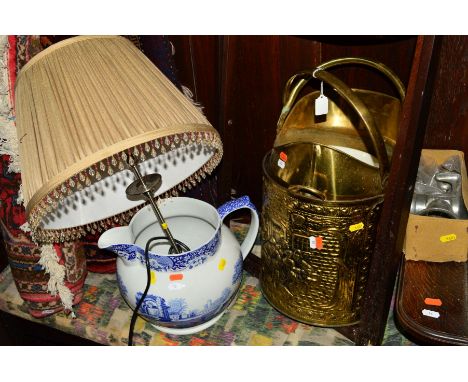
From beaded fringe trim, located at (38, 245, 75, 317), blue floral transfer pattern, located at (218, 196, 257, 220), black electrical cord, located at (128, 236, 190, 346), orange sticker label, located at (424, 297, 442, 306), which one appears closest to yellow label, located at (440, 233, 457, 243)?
orange sticker label, located at (424, 297, 442, 306)

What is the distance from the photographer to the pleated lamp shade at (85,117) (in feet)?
1.81

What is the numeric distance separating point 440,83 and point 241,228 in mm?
512

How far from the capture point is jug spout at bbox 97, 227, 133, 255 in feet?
2.65

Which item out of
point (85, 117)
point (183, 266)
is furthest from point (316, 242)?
point (85, 117)

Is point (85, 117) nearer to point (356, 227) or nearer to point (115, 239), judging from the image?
point (115, 239)

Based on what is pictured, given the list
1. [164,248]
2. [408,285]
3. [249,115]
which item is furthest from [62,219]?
[408,285]

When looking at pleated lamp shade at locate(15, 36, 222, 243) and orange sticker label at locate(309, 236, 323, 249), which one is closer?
pleated lamp shade at locate(15, 36, 222, 243)

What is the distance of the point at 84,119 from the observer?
23.2 inches

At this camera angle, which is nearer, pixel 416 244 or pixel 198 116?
pixel 198 116

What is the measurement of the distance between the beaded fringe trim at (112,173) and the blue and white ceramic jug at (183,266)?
0.15 ft

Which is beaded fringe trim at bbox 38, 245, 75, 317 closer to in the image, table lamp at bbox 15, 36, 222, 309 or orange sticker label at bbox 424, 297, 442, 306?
table lamp at bbox 15, 36, 222, 309

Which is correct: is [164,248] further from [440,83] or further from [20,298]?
[440,83]

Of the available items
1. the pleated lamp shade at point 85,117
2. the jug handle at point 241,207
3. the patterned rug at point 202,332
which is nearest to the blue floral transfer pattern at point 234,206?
the jug handle at point 241,207

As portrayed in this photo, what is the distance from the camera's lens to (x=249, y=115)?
1.06 metres
